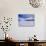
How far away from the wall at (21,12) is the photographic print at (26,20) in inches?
→ 4.5

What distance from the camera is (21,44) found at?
4.31 meters

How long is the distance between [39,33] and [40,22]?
42 centimetres

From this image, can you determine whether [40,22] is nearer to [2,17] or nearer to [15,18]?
[15,18]

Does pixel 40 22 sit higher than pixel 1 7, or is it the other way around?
pixel 1 7

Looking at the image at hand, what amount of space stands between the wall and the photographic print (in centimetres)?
11

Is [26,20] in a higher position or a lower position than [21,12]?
lower

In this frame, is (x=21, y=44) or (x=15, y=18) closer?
(x=21, y=44)

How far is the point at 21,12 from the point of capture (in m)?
5.07

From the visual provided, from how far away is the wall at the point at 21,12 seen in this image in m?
5.02

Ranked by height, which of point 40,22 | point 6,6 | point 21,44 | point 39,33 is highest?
point 6,6

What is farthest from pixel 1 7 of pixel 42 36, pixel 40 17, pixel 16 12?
pixel 42 36

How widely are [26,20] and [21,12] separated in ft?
1.18

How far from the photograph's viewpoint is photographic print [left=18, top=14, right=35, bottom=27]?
505 centimetres

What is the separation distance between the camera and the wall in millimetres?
5023
